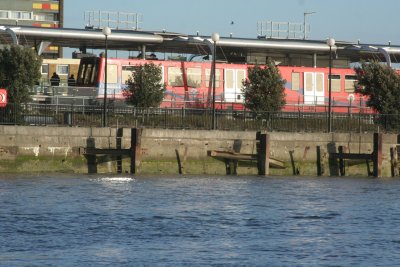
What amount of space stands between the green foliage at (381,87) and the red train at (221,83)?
1891mm

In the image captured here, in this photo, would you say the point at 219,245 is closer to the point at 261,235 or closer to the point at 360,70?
the point at 261,235

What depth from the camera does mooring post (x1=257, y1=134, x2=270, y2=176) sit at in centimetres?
5553

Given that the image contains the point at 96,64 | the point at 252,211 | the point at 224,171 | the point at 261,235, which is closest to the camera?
the point at 261,235

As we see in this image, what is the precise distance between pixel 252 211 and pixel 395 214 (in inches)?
197

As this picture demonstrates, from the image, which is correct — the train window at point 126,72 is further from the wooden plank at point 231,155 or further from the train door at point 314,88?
the wooden plank at point 231,155

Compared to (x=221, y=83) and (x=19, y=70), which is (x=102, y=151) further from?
(x=221, y=83)

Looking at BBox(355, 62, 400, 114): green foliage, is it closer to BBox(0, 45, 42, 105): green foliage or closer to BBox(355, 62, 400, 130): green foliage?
BBox(355, 62, 400, 130): green foliage

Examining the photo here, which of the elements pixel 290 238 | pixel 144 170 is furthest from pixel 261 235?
pixel 144 170

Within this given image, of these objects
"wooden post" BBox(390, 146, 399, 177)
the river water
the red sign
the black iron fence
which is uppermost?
the red sign

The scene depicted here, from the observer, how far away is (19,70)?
58.2 meters

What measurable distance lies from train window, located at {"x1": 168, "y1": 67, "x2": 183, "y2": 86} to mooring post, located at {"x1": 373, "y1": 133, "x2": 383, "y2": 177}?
Result: 14690 millimetres

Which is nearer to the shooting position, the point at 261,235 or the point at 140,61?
the point at 261,235

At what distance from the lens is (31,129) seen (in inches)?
2050

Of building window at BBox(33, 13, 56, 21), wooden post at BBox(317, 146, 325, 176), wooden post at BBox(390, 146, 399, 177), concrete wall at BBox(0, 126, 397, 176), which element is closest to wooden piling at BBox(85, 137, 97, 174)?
concrete wall at BBox(0, 126, 397, 176)
